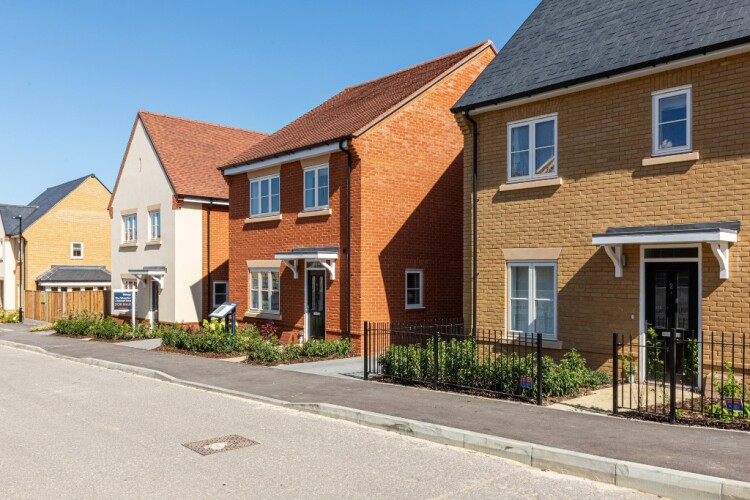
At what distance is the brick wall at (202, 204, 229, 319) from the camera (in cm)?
2453

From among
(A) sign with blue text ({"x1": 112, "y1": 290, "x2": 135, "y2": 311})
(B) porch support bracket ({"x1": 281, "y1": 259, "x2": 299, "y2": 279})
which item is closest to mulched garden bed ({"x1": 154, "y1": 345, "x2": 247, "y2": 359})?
(B) porch support bracket ({"x1": 281, "y1": 259, "x2": 299, "y2": 279})

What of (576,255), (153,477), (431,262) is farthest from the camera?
(431,262)

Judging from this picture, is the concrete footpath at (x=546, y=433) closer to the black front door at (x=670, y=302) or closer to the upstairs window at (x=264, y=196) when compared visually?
the black front door at (x=670, y=302)

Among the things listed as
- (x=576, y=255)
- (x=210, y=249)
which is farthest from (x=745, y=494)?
(x=210, y=249)

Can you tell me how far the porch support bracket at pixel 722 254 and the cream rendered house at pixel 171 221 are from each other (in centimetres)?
1876

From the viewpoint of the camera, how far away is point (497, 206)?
13.8m

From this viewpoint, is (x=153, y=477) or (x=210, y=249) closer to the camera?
(x=153, y=477)

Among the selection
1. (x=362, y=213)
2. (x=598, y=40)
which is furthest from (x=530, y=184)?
(x=362, y=213)

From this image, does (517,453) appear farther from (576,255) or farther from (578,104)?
(578,104)

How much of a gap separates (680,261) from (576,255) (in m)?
1.97

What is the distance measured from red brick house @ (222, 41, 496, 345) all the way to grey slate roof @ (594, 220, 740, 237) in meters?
7.42

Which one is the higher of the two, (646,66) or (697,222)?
(646,66)

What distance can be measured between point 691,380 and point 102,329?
20.0 meters

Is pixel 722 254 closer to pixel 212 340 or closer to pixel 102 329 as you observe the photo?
pixel 212 340
